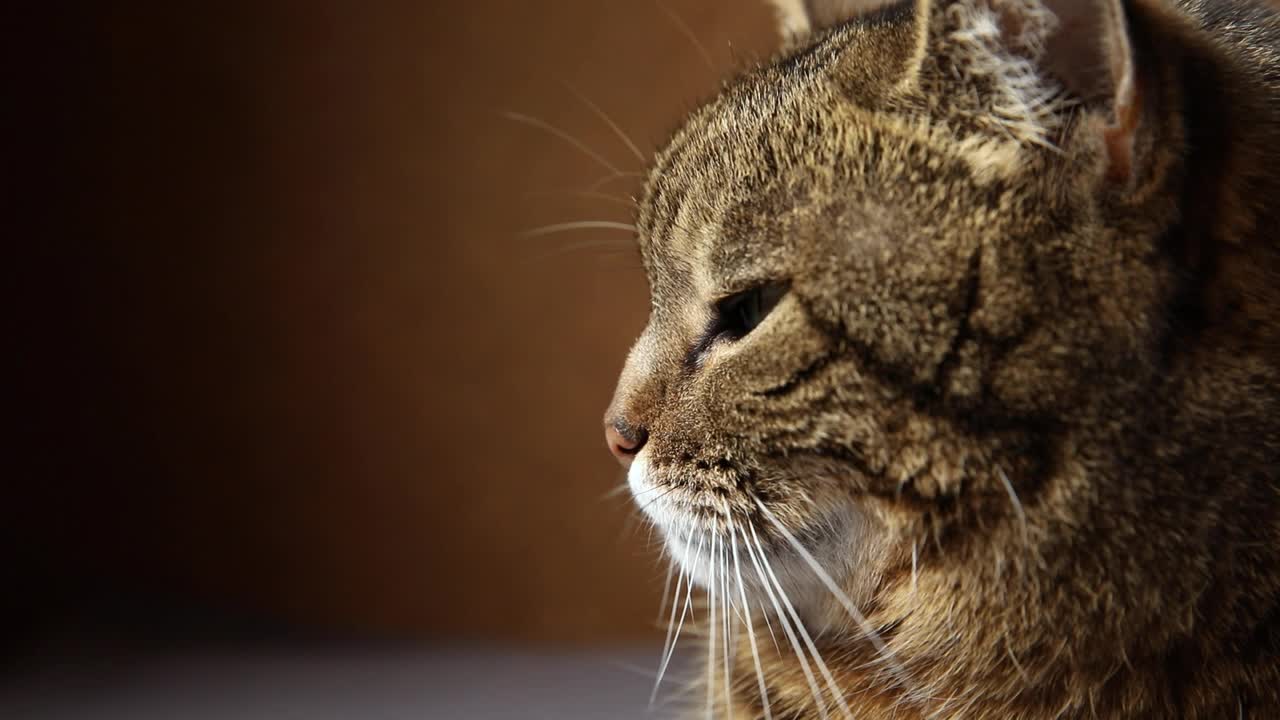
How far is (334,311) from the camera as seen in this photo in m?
1.71

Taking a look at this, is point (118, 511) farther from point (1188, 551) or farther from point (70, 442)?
point (1188, 551)

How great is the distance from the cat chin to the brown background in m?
0.91

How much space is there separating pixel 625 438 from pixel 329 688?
829 mm

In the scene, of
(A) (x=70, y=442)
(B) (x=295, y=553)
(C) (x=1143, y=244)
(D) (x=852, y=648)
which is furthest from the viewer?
(B) (x=295, y=553)

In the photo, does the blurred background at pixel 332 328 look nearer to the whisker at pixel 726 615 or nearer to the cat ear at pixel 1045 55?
the whisker at pixel 726 615

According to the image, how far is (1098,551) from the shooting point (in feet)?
2.01

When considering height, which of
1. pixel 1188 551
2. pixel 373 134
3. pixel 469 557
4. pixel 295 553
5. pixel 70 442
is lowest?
pixel 1188 551

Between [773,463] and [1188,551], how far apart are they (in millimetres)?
234

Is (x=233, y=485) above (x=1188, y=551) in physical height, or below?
above

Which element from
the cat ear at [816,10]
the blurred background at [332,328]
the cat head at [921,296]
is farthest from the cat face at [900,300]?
the blurred background at [332,328]

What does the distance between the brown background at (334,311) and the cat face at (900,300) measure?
92 cm

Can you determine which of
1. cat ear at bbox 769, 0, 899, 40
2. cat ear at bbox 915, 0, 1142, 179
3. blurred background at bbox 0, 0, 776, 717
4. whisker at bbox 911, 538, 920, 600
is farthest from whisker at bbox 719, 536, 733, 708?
blurred background at bbox 0, 0, 776, 717

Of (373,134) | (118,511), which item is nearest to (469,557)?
(118,511)

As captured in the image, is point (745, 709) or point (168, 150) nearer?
point (745, 709)
